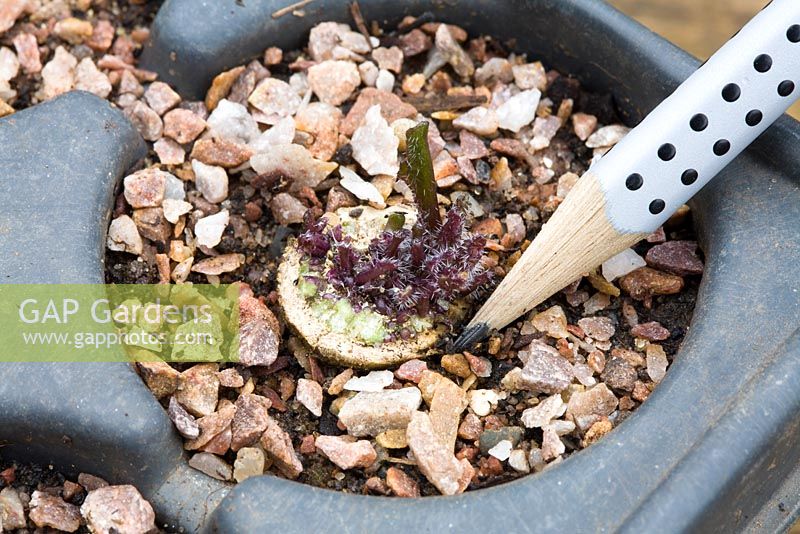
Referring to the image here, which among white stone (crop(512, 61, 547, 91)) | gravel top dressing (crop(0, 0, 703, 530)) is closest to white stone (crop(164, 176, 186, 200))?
gravel top dressing (crop(0, 0, 703, 530))

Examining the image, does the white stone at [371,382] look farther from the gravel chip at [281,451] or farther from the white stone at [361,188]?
the white stone at [361,188]

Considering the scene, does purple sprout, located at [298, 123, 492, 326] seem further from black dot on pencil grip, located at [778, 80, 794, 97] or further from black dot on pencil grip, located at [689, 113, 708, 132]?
black dot on pencil grip, located at [778, 80, 794, 97]

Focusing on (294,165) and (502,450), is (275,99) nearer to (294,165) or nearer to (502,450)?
(294,165)

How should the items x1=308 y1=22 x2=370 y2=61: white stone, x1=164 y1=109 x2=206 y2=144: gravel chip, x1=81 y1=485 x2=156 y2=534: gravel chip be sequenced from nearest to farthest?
x1=81 y1=485 x2=156 y2=534: gravel chip < x1=164 y1=109 x2=206 y2=144: gravel chip < x1=308 y1=22 x2=370 y2=61: white stone

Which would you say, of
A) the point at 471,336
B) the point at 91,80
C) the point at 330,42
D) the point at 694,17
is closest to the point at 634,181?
the point at 471,336

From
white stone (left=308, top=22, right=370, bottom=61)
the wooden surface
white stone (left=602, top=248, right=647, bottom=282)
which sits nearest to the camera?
white stone (left=602, top=248, right=647, bottom=282)

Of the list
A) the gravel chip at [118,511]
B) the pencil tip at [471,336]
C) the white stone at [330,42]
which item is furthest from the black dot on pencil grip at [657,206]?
the gravel chip at [118,511]
